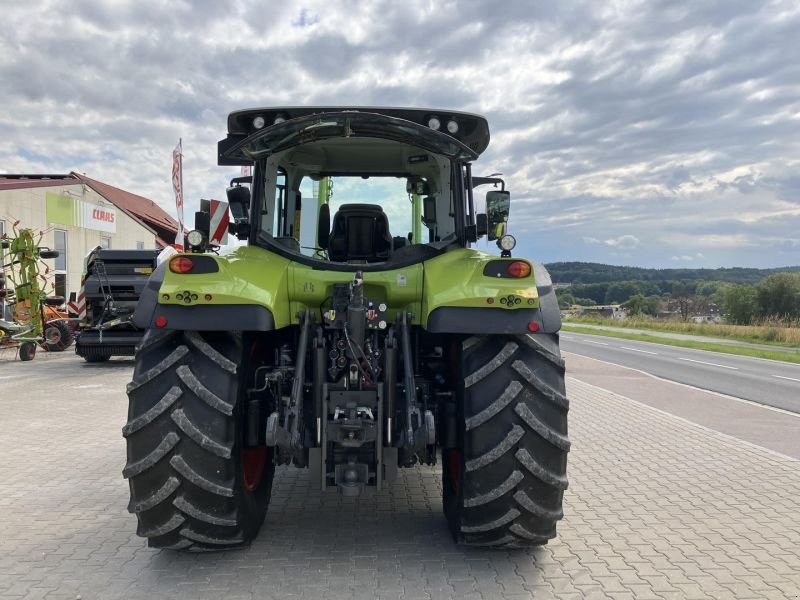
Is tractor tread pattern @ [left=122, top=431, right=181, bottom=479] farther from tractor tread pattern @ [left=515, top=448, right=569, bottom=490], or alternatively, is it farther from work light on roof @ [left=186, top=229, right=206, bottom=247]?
tractor tread pattern @ [left=515, top=448, right=569, bottom=490]

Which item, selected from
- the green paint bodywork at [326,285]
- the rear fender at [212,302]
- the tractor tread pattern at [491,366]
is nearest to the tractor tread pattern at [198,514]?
the rear fender at [212,302]

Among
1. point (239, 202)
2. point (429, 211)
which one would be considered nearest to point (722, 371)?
point (429, 211)

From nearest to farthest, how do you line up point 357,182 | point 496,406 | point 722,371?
point 496,406 < point 357,182 < point 722,371

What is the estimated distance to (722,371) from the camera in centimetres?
1673

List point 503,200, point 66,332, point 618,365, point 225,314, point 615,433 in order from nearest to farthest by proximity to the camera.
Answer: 1. point 225,314
2. point 503,200
3. point 615,433
4. point 66,332
5. point 618,365

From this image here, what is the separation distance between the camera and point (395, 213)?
5129mm

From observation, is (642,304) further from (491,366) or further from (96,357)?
(491,366)

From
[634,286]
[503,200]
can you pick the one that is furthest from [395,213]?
[634,286]

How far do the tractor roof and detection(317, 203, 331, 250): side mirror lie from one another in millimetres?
855

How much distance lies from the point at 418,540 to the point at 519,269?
1.83 m

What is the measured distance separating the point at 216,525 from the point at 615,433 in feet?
18.4

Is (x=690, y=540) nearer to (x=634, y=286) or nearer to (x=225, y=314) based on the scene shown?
(x=225, y=314)

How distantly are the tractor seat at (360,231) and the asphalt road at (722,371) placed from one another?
28.3 ft

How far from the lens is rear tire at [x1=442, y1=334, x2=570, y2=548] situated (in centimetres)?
344
